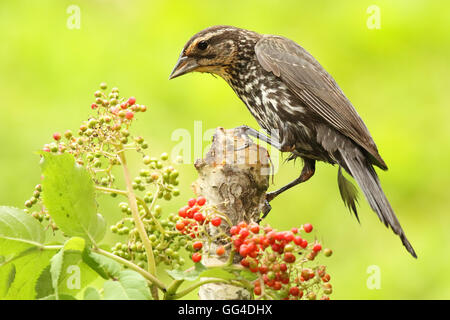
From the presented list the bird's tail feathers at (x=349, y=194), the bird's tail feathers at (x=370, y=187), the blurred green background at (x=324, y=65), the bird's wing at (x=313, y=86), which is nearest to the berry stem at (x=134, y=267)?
the bird's tail feathers at (x=370, y=187)

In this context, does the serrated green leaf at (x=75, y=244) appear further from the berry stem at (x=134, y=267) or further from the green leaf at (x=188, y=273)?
the green leaf at (x=188, y=273)

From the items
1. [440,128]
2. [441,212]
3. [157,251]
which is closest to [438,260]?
[441,212]

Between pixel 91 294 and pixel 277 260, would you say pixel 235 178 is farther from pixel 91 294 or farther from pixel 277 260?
pixel 91 294

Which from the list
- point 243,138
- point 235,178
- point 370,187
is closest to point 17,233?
point 235,178

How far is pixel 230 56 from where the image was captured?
10.1ft

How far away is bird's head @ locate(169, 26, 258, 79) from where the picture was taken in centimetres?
293

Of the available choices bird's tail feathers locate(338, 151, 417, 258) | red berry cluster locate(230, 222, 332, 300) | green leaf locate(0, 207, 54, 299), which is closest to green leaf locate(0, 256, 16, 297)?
green leaf locate(0, 207, 54, 299)

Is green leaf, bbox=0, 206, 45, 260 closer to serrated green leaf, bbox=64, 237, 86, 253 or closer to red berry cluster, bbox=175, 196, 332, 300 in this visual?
serrated green leaf, bbox=64, 237, 86, 253

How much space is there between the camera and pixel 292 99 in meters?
2.94

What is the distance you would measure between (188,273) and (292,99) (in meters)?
1.53

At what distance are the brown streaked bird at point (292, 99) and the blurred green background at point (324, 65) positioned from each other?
4.15 ft

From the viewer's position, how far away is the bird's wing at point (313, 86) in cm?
279
